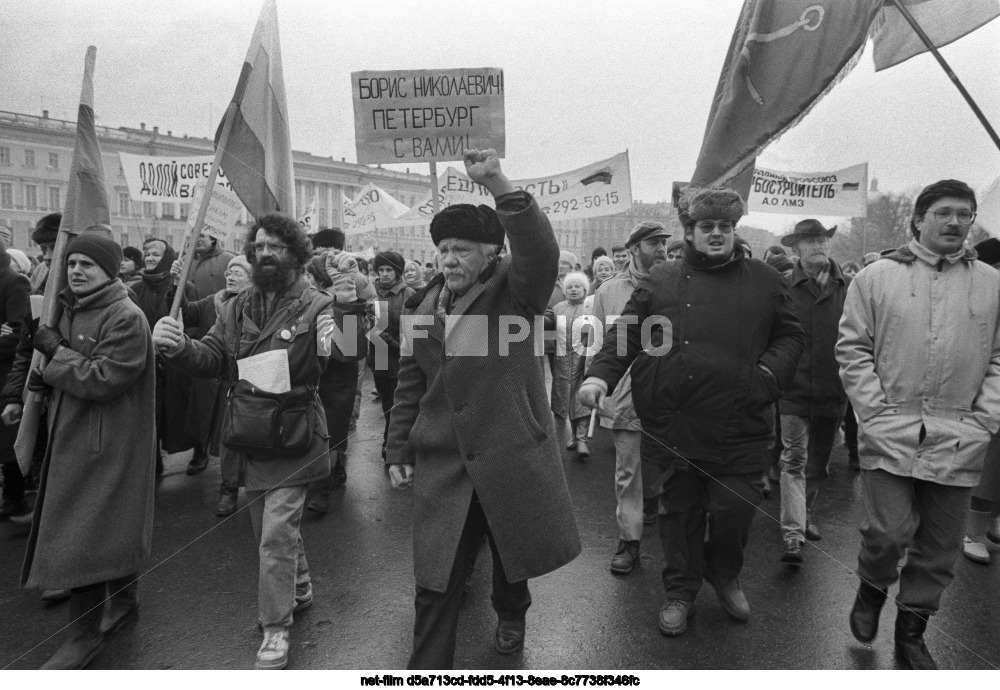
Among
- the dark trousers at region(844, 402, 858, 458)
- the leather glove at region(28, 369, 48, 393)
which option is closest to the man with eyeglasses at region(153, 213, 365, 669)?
the leather glove at region(28, 369, 48, 393)

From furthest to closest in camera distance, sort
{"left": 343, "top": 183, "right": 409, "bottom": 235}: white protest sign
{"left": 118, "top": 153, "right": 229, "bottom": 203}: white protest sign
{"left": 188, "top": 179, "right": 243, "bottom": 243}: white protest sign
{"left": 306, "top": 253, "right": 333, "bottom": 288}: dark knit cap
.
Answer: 1. {"left": 343, "top": 183, "right": 409, "bottom": 235}: white protest sign
2. {"left": 118, "top": 153, "right": 229, "bottom": 203}: white protest sign
3. {"left": 188, "top": 179, "right": 243, "bottom": 243}: white protest sign
4. {"left": 306, "top": 253, "right": 333, "bottom": 288}: dark knit cap

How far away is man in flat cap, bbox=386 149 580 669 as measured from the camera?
2623 mm

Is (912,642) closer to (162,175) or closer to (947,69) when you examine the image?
(947,69)

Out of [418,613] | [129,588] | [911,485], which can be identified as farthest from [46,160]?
[911,485]

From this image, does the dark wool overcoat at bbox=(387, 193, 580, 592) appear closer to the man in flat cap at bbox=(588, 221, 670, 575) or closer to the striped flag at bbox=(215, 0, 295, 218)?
the man in flat cap at bbox=(588, 221, 670, 575)

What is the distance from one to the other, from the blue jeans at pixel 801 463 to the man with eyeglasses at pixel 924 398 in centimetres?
110

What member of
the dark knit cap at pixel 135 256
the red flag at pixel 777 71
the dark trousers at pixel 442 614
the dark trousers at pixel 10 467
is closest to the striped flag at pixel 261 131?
the dark trousers at pixel 442 614

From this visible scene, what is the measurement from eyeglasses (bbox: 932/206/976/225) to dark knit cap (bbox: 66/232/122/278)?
3606mm

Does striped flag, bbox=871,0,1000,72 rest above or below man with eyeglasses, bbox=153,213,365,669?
above

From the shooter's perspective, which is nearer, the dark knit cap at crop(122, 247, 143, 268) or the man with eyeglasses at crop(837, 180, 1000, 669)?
the man with eyeglasses at crop(837, 180, 1000, 669)

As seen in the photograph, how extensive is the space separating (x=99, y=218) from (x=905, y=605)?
14.1 ft

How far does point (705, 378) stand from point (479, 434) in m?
1.08

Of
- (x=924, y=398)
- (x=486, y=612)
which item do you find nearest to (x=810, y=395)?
(x=924, y=398)
